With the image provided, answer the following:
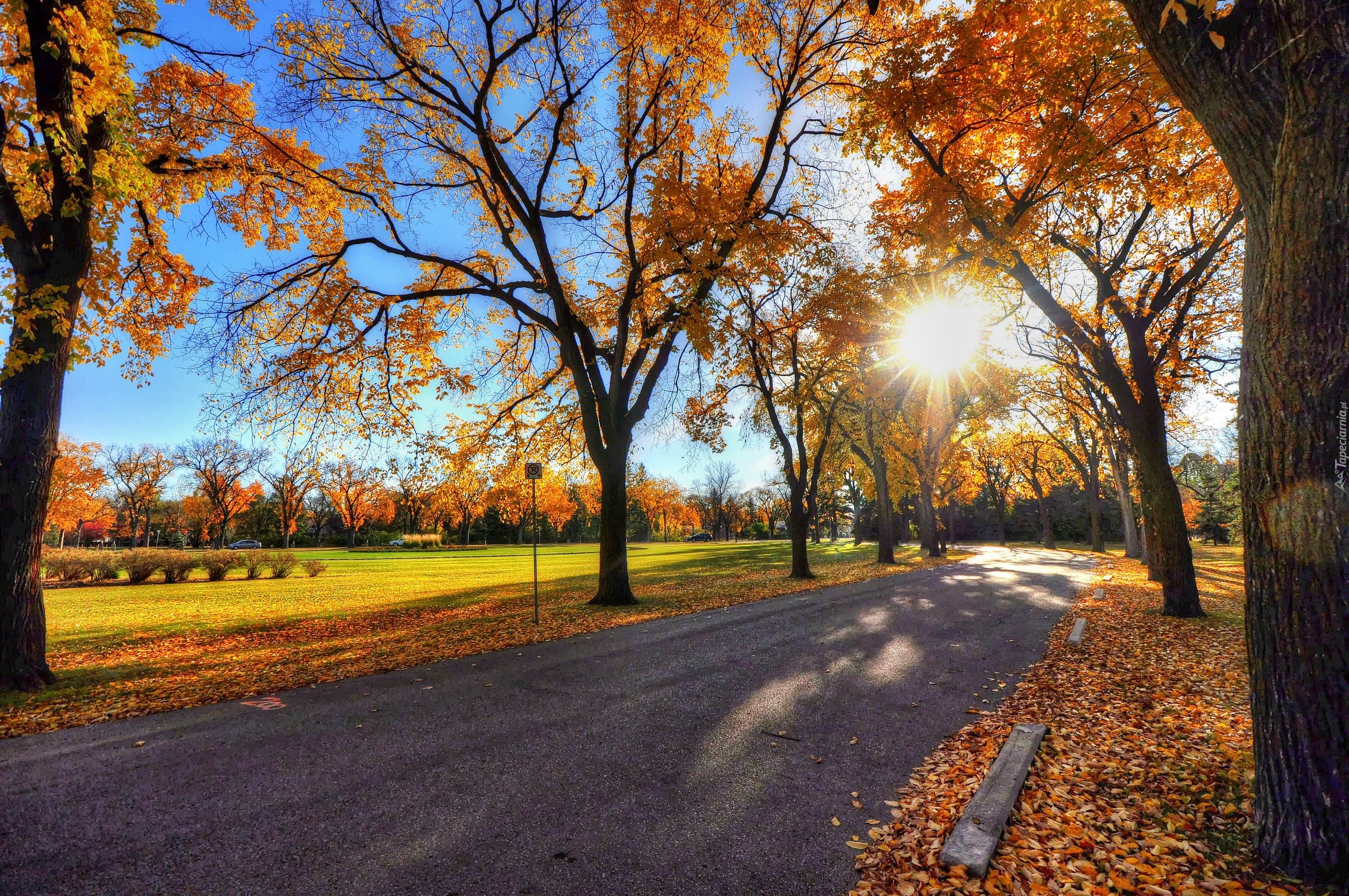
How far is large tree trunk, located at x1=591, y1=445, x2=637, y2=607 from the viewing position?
12094mm

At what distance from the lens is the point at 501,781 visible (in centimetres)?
357

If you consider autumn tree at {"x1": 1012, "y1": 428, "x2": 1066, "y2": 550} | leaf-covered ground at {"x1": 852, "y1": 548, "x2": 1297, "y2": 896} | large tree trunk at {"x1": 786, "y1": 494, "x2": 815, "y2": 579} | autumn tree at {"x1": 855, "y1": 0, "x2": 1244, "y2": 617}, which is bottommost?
leaf-covered ground at {"x1": 852, "y1": 548, "x2": 1297, "y2": 896}

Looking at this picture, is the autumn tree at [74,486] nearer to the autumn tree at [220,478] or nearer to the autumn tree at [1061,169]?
the autumn tree at [220,478]

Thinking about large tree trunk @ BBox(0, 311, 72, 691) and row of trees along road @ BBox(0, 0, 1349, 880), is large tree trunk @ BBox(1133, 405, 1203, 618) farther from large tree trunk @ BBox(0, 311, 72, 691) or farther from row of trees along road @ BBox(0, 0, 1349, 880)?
large tree trunk @ BBox(0, 311, 72, 691)

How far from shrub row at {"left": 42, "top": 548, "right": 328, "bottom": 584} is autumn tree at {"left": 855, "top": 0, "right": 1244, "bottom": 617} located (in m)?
25.1

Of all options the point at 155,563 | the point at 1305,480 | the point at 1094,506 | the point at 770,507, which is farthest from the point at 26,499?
the point at 770,507

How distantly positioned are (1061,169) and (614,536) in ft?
35.8

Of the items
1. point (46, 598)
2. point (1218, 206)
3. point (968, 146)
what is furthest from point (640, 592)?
point (46, 598)

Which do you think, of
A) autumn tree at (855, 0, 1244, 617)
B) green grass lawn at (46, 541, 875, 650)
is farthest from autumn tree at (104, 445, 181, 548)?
autumn tree at (855, 0, 1244, 617)

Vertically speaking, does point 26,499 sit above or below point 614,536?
above

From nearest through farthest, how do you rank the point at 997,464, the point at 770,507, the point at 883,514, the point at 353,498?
the point at 883,514 → the point at 997,464 → the point at 353,498 → the point at 770,507

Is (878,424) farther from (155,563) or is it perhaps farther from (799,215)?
(155,563)

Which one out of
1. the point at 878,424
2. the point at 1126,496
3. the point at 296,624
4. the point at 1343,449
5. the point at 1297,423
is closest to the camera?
the point at 1343,449

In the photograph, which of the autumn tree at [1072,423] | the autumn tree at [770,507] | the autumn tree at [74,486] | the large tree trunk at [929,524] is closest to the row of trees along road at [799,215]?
the autumn tree at [1072,423]
